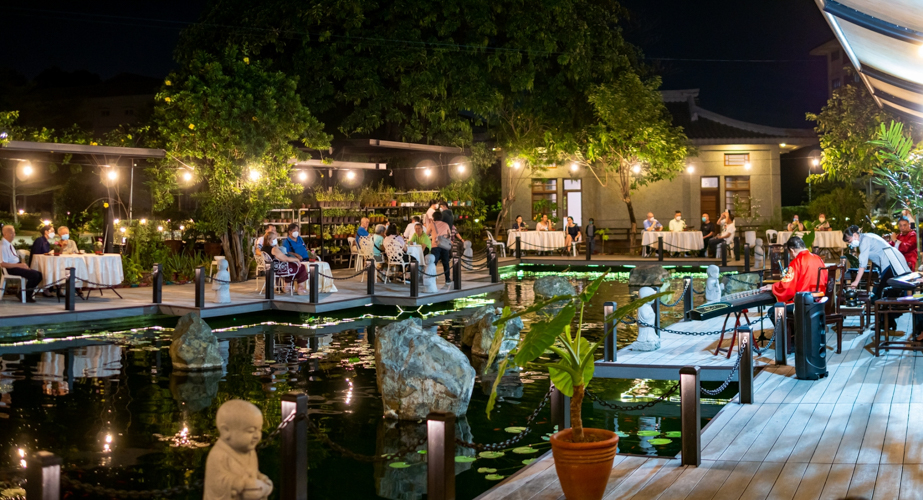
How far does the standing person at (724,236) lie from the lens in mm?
25484

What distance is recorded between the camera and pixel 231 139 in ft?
59.3

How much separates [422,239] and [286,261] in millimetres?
3200

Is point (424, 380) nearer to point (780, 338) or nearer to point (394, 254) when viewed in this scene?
point (780, 338)

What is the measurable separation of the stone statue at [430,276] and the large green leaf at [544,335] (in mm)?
12070

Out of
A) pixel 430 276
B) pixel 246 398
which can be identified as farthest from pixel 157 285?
pixel 246 398

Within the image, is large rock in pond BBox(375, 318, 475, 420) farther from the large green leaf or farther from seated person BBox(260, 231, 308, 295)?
seated person BBox(260, 231, 308, 295)

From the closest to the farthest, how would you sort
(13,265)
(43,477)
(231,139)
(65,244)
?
(43,477) < (13,265) < (65,244) < (231,139)

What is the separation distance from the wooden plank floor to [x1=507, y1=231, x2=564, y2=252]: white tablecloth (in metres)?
19.7

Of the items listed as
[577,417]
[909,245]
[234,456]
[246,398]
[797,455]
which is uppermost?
[909,245]

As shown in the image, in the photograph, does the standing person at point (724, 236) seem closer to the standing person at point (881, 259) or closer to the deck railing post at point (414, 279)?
the deck railing post at point (414, 279)

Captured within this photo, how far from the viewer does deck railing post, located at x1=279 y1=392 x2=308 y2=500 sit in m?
4.69

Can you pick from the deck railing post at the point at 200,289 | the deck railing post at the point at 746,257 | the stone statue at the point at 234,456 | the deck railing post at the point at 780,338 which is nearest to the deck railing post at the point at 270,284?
the deck railing post at the point at 200,289

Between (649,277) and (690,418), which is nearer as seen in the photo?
(690,418)

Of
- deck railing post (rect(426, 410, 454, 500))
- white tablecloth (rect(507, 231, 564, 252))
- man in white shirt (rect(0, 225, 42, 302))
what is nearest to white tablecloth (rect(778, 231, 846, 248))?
white tablecloth (rect(507, 231, 564, 252))
